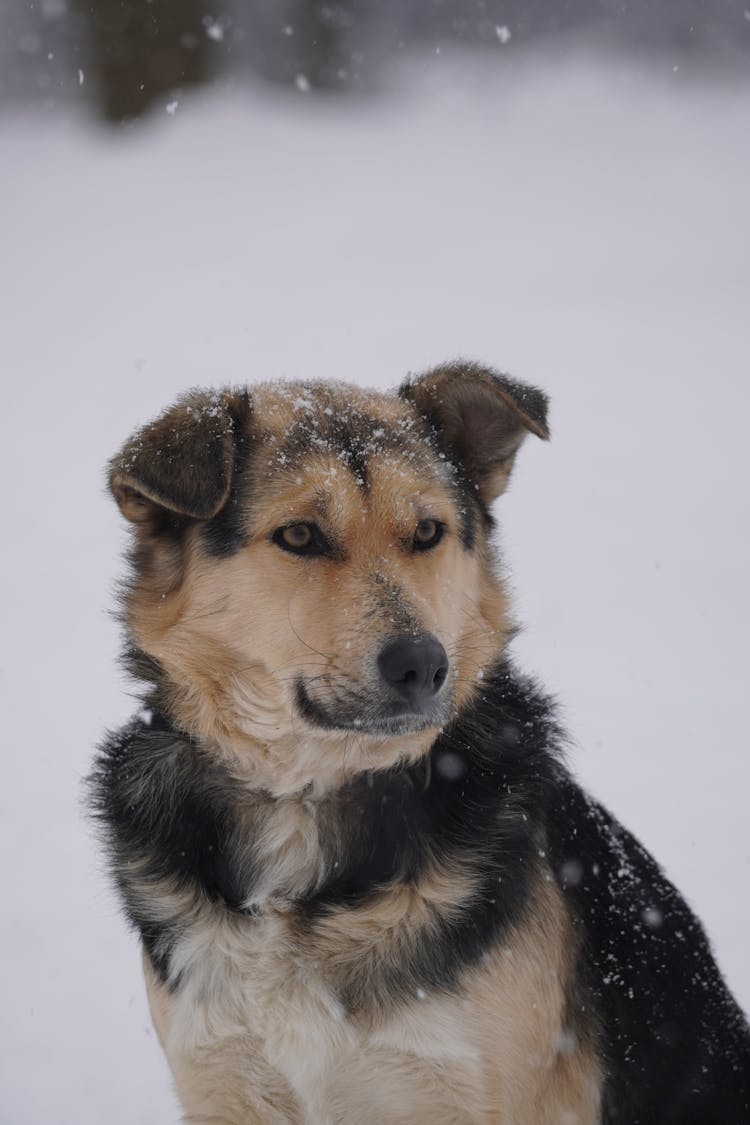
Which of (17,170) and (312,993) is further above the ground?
(17,170)

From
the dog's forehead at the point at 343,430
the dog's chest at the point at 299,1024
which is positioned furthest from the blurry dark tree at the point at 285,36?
the dog's chest at the point at 299,1024

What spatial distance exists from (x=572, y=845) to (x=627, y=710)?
3.77 m

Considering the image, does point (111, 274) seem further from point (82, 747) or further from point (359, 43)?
point (82, 747)

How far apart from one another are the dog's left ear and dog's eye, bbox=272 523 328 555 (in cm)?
69

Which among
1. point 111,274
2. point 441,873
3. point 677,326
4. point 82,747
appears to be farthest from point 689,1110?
point 111,274

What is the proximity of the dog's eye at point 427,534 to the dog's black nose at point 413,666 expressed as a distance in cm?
47

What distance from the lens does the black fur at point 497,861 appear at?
338 cm

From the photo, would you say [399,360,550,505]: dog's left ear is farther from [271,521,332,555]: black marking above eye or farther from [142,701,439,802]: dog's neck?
[142,701,439,802]: dog's neck

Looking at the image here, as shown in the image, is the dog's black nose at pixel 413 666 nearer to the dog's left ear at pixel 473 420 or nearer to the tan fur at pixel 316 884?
the tan fur at pixel 316 884

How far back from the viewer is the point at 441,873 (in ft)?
11.0

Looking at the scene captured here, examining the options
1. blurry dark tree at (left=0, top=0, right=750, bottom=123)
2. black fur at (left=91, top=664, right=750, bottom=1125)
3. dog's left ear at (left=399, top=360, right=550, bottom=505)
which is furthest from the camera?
blurry dark tree at (left=0, top=0, right=750, bottom=123)

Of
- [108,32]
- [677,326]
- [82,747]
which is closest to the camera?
[82,747]

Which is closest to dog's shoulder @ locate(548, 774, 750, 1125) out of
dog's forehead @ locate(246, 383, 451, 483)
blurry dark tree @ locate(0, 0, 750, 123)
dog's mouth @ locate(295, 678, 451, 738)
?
dog's mouth @ locate(295, 678, 451, 738)

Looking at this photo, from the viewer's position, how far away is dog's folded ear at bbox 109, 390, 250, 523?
10.5 ft
